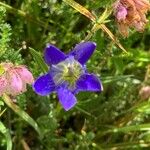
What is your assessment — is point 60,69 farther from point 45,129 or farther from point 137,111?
point 137,111

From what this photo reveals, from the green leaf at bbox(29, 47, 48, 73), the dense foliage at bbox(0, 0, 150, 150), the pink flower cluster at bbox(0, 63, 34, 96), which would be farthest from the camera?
the dense foliage at bbox(0, 0, 150, 150)

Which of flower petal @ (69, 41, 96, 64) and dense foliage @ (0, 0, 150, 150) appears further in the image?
dense foliage @ (0, 0, 150, 150)

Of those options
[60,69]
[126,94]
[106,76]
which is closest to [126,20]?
[60,69]

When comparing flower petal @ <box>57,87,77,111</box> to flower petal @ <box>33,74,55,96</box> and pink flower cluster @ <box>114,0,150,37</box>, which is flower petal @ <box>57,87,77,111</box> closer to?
flower petal @ <box>33,74,55,96</box>

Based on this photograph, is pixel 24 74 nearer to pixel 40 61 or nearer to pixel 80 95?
pixel 40 61

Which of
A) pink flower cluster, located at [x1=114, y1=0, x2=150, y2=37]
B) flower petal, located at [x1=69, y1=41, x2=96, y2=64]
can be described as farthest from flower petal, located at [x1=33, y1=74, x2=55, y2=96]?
pink flower cluster, located at [x1=114, y1=0, x2=150, y2=37]

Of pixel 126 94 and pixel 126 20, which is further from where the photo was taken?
pixel 126 94

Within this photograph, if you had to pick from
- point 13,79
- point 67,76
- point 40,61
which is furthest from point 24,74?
point 67,76
